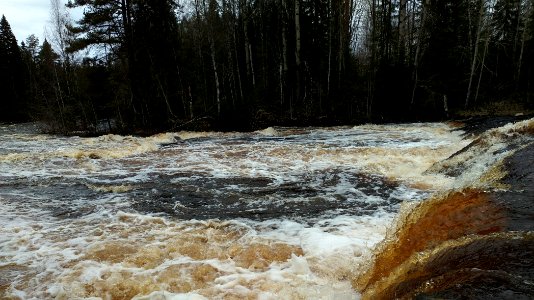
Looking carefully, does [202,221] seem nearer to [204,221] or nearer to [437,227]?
[204,221]

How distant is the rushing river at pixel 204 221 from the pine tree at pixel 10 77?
1388 inches

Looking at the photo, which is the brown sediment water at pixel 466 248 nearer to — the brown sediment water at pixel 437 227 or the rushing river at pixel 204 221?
the brown sediment water at pixel 437 227

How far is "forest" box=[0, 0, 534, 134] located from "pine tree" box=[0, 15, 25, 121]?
17.0m

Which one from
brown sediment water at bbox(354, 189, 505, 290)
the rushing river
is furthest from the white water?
brown sediment water at bbox(354, 189, 505, 290)

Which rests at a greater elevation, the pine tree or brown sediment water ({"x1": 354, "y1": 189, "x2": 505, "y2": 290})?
the pine tree

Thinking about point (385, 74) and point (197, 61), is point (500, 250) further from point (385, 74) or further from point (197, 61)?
point (197, 61)

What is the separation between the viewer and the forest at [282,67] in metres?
20.0

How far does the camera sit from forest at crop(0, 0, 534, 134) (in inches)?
786

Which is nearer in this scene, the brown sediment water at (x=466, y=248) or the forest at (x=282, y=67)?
the brown sediment water at (x=466, y=248)

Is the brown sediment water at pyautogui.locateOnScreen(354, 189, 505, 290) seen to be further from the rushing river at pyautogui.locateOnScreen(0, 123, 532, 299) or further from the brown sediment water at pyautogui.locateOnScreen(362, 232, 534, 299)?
the rushing river at pyautogui.locateOnScreen(0, 123, 532, 299)

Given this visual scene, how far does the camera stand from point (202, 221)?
540 cm

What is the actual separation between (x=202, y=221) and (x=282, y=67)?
1645cm

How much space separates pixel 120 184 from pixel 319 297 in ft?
18.6

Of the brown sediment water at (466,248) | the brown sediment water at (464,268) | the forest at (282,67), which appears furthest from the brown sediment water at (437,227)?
the forest at (282,67)
